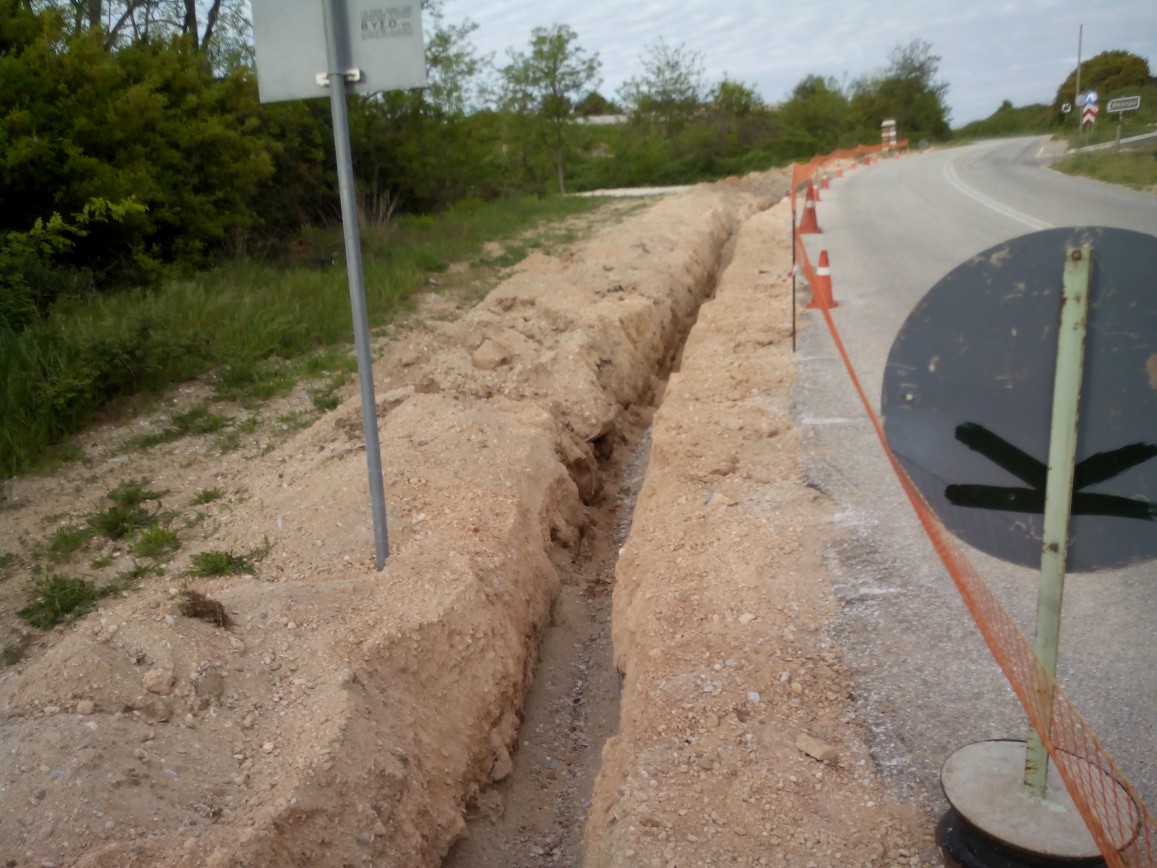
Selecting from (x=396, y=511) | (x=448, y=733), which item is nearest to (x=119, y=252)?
(x=396, y=511)

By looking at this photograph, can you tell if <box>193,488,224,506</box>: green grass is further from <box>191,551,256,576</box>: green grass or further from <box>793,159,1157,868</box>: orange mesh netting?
<box>793,159,1157,868</box>: orange mesh netting

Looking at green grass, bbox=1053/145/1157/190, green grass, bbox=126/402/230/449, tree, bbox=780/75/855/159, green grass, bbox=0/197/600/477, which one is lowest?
green grass, bbox=126/402/230/449

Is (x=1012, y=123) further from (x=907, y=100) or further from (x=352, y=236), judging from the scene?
(x=352, y=236)

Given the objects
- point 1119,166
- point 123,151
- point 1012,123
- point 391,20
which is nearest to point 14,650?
point 391,20

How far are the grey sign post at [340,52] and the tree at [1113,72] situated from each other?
4485cm

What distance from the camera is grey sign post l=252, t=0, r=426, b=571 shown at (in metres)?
3.92

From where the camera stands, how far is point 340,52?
3965 mm

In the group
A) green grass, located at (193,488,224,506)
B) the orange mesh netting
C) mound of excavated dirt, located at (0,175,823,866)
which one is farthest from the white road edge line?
green grass, located at (193,488,224,506)

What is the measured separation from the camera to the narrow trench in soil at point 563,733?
169 inches

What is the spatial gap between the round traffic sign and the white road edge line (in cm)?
980

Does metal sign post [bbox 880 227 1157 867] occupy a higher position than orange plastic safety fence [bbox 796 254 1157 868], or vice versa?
metal sign post [bbox 880 227 1157 867]

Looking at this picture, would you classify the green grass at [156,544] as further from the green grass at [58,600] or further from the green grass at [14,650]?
the green grass at [14,650]

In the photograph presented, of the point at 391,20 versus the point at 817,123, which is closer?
the point at 391,20

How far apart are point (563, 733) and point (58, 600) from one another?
2.75 m
